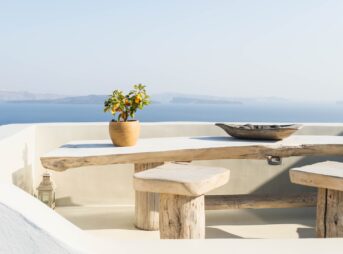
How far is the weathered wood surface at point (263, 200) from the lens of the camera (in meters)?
3.48

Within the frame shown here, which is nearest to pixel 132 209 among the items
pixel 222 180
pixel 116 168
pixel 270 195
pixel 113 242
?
pixel 116 168

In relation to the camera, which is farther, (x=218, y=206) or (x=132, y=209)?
(x=132, y=209)

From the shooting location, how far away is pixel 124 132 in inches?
118

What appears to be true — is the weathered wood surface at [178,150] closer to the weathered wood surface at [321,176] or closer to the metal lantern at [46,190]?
the weathered wood surface at [321,176]

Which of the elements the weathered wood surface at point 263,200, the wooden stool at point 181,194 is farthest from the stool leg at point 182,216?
the weathered wood surface at point 263,200

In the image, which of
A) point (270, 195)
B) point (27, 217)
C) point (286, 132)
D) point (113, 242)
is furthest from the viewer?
point (270, 195)

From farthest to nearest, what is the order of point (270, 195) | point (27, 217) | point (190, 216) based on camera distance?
1. point (270, 195)
2. point (190, 216)
3. point (27, 217)

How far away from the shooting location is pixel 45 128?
13.1 feet

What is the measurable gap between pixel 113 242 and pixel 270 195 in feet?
8.41

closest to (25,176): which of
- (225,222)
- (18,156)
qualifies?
(18,156)

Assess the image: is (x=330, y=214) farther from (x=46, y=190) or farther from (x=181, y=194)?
(x=46, y=190)

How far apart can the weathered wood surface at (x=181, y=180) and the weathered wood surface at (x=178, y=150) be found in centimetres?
49

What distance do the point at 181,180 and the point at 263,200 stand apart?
5.50 feet

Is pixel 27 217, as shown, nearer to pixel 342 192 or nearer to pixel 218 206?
pixel 342 192
